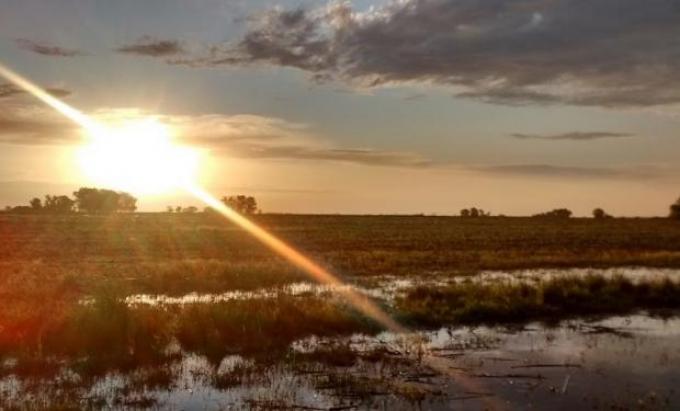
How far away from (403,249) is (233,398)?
119 feet

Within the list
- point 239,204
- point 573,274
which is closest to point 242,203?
point 239,204

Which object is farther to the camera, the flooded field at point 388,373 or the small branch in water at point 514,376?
the small branch in water at point 514,376

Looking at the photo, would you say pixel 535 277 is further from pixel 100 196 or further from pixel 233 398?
pixel 100 196

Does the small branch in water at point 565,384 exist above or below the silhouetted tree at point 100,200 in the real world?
below

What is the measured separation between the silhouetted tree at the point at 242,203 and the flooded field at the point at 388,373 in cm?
13730

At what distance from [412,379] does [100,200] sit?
5906 inches

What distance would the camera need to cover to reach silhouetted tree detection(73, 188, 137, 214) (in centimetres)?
15088

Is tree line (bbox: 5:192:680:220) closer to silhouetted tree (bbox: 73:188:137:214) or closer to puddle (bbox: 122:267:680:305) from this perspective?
silhouetted tree (bbox: 73:188:137:214)

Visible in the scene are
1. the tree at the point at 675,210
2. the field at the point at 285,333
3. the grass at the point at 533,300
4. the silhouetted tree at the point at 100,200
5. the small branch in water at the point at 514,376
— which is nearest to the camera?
the field at the point at 285,333

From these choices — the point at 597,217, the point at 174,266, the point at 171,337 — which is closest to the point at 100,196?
the point at 597,217

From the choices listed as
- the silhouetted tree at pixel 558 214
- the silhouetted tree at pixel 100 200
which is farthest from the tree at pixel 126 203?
the silhouetted tree at pixel 558 214

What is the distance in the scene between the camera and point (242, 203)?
521ft

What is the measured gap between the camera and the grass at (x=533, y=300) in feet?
70.0

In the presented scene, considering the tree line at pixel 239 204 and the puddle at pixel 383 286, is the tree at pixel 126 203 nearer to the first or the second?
the tree line at pixel 239 204
